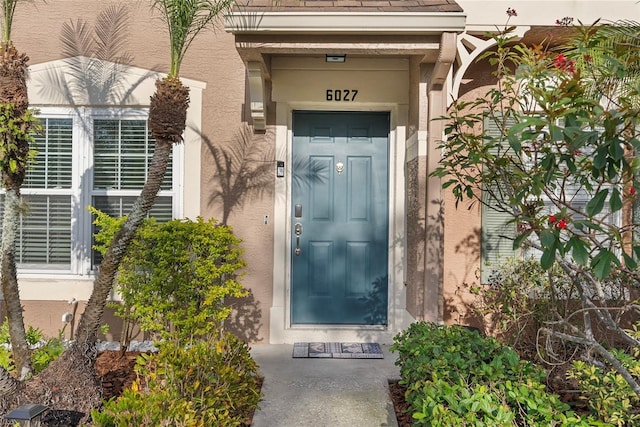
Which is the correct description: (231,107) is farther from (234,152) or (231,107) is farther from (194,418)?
(194,418)

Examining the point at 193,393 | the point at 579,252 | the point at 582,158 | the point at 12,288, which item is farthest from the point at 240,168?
the point at 579,252

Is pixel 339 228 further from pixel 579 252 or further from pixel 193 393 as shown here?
pixel 579 252

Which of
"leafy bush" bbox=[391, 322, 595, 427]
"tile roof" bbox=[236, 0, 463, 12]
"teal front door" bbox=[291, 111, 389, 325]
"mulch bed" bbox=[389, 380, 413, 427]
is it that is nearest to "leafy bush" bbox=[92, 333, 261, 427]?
"mulch bed" bbox=[389, 380, 413, 427]

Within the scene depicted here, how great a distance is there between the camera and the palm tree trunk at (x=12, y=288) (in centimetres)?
308

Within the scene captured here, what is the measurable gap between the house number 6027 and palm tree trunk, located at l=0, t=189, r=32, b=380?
9.99 ft

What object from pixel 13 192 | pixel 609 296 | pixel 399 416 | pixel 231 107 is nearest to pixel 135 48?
pixel 231 107

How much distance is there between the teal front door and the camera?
500cm

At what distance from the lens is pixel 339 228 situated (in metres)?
5.01

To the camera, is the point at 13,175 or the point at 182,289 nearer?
the point at 13,175

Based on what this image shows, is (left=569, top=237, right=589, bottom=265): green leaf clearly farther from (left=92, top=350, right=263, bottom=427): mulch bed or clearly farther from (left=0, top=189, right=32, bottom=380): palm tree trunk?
(left=0, top=189, right=32, bottom=380): palm tree trunk

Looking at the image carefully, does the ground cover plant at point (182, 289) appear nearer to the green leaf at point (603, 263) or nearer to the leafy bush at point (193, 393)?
the leafy bush at point (193, 393)

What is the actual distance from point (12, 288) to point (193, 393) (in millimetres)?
1532

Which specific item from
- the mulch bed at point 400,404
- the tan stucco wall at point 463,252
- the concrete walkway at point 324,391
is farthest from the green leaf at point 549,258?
the tan stucco wall at point 463,252

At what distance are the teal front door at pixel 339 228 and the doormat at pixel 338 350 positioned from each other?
336 millimetres
